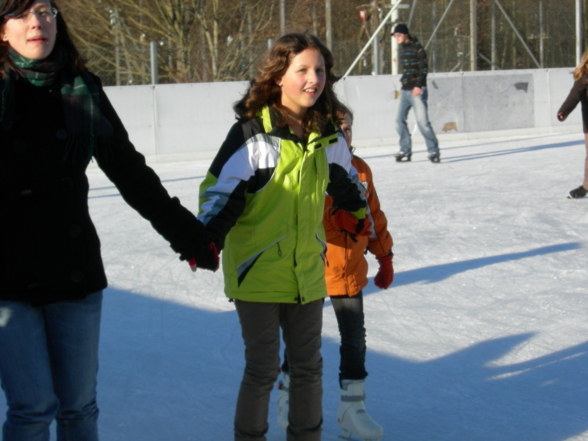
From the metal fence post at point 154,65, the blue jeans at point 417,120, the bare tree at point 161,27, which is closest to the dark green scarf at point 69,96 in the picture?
the blue jeans at point 417,120

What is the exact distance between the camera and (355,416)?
2533mm

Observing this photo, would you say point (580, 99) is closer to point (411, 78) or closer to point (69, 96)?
point (411, 78)

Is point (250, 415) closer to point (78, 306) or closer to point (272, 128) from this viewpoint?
point (78, 306)

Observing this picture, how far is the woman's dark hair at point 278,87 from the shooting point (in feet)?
7.52

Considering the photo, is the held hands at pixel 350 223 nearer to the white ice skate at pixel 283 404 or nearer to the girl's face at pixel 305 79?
the girl's face at pixel 305 79

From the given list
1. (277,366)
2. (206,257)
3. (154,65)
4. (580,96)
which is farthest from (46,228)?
(154,65)

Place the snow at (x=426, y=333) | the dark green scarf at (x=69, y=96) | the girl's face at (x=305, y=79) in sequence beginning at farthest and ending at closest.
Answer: the snow at (x=426, y=333), the girl's face at (x=305, y=79), the dark green scarf at (x=69, y=96)

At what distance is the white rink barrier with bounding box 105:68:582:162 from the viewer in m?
11.1

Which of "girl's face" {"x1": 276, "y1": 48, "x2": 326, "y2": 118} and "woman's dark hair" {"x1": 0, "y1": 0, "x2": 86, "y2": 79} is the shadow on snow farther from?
"woman's dark hair" {"x1": 0, "y1": 0, "x2": 86, "y2": 79}

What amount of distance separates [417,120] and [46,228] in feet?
27.3

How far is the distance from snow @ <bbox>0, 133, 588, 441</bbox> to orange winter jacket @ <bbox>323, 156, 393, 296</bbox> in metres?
0.52

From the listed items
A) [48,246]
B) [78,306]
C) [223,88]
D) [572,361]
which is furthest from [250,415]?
[223,88]

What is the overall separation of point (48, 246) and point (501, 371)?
210 centimetres

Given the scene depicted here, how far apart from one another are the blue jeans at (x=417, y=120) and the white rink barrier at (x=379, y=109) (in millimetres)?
1926
